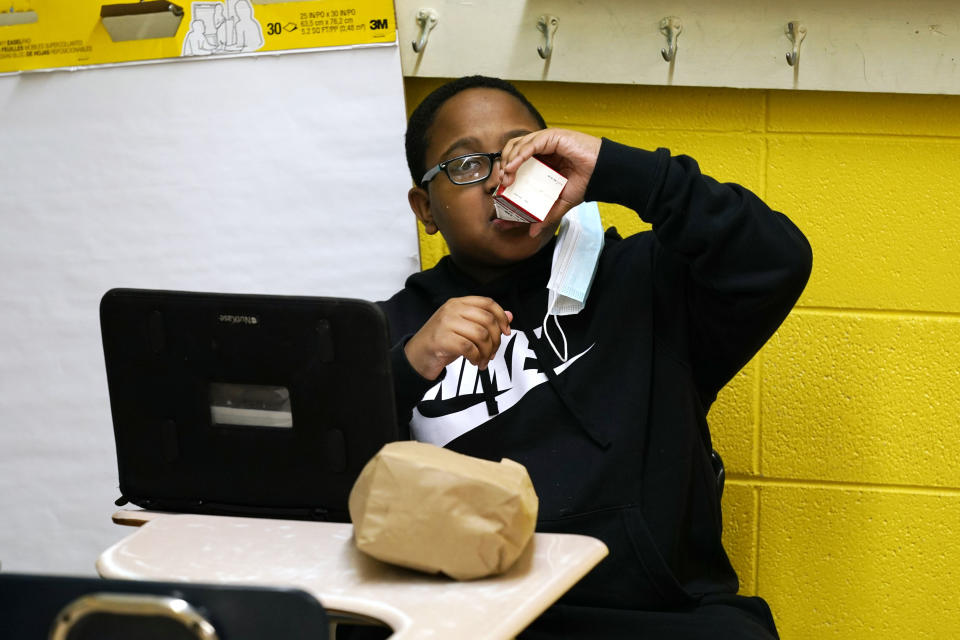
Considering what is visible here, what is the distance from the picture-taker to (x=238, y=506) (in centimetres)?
110

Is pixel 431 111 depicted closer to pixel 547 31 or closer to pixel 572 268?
pixel 547 31

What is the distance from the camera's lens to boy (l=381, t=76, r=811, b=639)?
50.5 inches

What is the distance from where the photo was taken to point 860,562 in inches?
70.1

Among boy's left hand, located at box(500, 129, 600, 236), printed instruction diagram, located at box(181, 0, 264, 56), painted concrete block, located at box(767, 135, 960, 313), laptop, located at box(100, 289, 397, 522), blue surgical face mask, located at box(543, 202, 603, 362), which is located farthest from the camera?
→ printed instruction diagram, located at box(181, 0, 264, 56)

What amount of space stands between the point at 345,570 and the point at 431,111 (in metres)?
0.90

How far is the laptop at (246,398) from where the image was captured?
1.00 meters

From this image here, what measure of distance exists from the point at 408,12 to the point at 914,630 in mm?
1419

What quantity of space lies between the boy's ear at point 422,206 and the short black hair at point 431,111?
2 cm

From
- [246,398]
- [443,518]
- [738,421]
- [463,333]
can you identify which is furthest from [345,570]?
[738,421]

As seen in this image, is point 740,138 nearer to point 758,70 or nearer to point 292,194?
point 758,70

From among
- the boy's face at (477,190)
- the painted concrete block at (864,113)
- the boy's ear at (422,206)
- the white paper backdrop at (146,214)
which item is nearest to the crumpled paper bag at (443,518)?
the boy's face at (477,190)

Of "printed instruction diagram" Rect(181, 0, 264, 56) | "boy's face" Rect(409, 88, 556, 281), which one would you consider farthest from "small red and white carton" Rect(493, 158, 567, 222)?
"printed instruction diagram" Rect(181, 0, 264, 56)

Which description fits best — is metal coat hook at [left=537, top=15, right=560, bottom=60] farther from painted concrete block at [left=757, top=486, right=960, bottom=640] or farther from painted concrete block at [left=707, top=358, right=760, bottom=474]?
painted concrete block at [left=757, top=486, right=960, bottom=640]

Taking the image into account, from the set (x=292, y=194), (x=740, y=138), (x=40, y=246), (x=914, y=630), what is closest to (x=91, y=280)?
(x=40, y=246)
